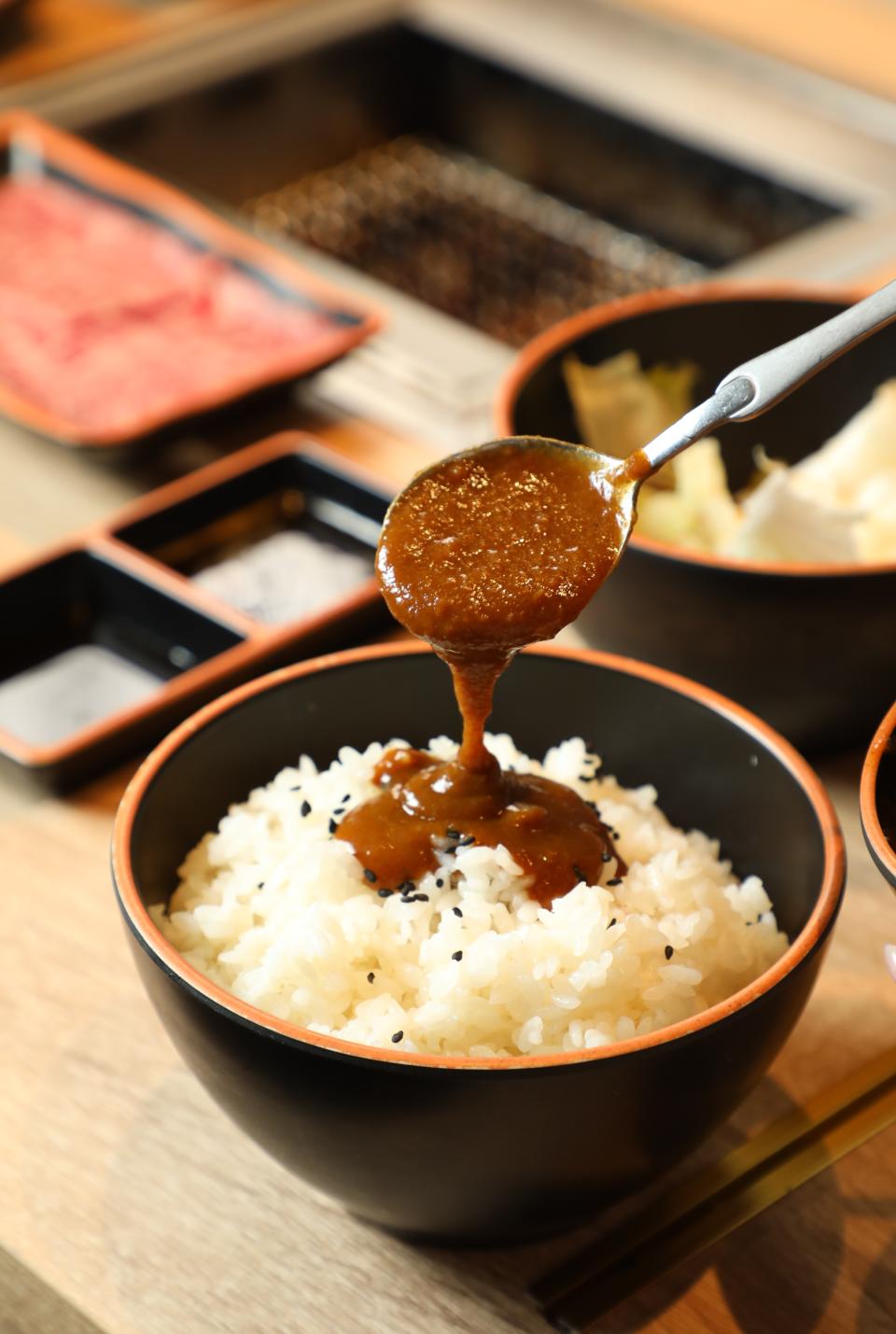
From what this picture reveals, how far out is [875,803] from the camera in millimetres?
1068

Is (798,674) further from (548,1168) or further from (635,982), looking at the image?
(548,1168)

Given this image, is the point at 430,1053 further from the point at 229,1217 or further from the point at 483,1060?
the point at 229,1217

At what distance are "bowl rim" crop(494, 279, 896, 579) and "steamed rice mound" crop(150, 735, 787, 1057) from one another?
279 millimetres

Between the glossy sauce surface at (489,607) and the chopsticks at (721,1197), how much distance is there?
24 cm

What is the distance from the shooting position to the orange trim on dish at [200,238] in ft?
6.53

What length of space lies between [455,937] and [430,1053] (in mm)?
87

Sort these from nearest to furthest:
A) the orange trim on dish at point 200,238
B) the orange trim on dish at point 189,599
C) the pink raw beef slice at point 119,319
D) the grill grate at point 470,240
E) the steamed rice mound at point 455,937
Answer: the steamed rice mound at point 455,937, the orange trim on dish at point 189,599, the orange trim on dish at point 200,238, the pink raw beef slice at point 119,319, the grill grate at point 470,240

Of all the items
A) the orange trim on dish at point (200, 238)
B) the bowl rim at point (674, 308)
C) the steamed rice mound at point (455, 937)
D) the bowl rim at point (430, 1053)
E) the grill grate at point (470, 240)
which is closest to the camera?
the bowl rim at point (430, 1053)

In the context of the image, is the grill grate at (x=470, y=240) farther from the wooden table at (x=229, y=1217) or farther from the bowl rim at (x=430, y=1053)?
the wooden table at (x=229, y=1217)

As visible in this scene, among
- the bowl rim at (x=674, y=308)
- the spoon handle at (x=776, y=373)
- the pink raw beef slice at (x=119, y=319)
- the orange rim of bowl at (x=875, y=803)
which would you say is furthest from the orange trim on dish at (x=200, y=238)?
the orange rim of bowl at (x=875, y=803)

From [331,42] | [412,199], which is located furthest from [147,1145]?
[331,42]

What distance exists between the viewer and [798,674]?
148 cm

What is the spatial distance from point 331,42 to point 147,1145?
248cm

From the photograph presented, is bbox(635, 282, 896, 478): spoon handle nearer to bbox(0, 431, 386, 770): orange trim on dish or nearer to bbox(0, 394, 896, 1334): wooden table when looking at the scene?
bbox(0, 394, 896, 1334): wooden table
